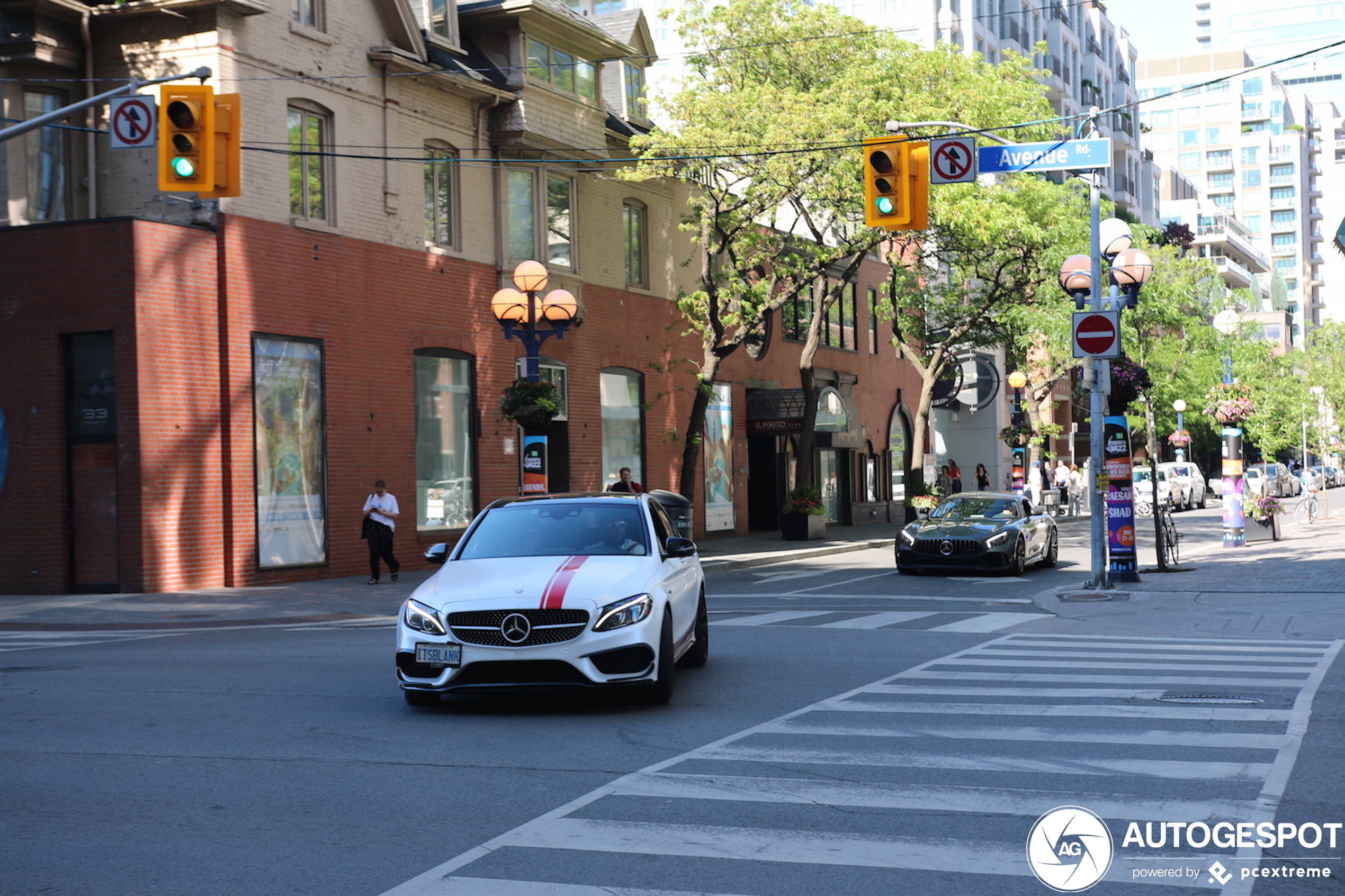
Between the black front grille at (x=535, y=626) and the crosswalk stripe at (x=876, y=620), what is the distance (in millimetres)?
6874

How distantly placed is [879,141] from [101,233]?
11996mm

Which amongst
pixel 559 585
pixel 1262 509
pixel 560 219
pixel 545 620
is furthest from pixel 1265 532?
pixel 545 620

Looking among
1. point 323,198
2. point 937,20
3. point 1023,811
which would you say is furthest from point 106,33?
point 937,20

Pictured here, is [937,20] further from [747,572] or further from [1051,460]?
[747,572]

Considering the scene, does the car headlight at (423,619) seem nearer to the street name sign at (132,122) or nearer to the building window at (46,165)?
the street name sign at (132,122)

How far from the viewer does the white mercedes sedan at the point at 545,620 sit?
929cm

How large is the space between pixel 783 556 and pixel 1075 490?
19.5m

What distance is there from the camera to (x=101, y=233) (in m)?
21.2

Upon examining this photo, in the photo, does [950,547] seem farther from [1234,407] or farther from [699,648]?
[699,648]

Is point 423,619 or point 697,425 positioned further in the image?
point 697,425

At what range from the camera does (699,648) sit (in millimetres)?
12062

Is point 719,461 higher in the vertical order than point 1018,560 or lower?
higher

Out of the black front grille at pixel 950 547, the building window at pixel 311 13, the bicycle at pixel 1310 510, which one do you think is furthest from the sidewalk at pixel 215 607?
the bicycle at pixel 1310 510

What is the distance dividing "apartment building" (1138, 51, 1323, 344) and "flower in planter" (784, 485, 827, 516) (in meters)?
121
